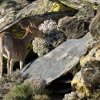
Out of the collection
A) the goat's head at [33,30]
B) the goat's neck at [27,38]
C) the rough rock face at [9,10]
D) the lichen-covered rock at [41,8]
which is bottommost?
the goat's neck at [27,38]

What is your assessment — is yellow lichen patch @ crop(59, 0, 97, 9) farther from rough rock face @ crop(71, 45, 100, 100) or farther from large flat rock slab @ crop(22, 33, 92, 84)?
rough rock face @ crop(71, 45, 100, 100)

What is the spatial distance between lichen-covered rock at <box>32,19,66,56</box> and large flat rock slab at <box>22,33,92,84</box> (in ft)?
5.28

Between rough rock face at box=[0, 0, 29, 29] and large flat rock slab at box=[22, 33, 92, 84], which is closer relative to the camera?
large flat rock slab at box=[22, 33, 92, 84]

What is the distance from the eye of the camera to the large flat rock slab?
1392 cm

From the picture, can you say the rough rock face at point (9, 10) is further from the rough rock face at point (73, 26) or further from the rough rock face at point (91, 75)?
the rough rock face at point (91, 75)

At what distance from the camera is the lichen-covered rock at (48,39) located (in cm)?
1730

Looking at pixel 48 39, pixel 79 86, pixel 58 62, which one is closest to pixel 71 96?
pixel 79 86

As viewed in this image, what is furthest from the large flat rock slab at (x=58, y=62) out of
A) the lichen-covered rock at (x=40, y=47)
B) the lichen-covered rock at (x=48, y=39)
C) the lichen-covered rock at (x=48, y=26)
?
the lichen-covered rock at (x=48, y=26)

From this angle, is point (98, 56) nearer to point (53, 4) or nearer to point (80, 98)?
point (80, 98)

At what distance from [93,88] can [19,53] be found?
17.9ft

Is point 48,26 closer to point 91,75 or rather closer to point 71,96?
point 71,96

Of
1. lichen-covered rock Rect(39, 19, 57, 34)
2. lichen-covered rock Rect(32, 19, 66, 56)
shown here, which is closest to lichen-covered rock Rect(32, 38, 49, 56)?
lichen-covered rock Rect(32, 19, 66, 56)

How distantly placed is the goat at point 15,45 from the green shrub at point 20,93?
2.63 m

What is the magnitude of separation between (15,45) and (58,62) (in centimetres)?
269
